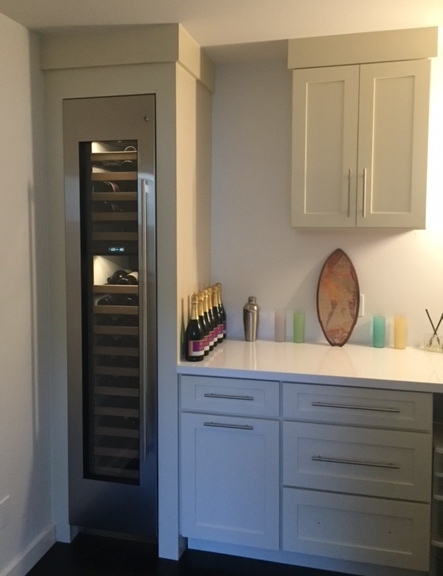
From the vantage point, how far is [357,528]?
2391 millimetres

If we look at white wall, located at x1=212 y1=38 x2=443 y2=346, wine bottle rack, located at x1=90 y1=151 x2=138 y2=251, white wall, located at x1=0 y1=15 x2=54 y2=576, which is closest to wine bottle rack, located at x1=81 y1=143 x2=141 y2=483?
wine bottle rack, located at x1=90 y1=151 x2=138 y2=251

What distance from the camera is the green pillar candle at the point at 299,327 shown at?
300 cm

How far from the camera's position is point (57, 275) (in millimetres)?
2650

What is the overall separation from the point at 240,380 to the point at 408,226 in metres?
1.04

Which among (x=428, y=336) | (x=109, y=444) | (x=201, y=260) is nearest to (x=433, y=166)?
(x=428, y=336)

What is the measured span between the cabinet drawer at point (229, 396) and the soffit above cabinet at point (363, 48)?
148cm

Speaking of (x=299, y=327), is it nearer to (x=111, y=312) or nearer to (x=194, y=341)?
(x=194, y=341)

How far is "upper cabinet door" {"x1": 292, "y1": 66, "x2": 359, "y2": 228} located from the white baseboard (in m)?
1.89

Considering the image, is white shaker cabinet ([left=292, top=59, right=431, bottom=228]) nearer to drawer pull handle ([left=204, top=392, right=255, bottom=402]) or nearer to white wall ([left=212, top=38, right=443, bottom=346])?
white wall ([left=212, top=38, right=443, bottom=346])

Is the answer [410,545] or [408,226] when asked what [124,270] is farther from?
[410,545]

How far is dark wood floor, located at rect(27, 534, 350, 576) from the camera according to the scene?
8.27 ft

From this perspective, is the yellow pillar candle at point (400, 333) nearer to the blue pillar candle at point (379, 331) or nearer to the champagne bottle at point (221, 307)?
the blue pillar candle at point (379, 331)

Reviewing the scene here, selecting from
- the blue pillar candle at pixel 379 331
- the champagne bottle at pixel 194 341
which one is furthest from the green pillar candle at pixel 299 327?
the champagne bottle at pixel 194 341

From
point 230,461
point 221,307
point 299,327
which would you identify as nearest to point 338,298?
point 299,327
